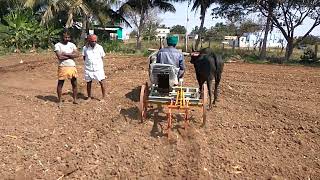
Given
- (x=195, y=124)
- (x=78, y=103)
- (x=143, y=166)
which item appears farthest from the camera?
(x=78, y=103)

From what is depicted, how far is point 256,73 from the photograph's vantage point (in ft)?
47.9

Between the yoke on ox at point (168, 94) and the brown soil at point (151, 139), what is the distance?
0.41 m

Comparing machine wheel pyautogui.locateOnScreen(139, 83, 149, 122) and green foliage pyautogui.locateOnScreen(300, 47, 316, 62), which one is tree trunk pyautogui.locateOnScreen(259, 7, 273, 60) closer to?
green foliage pyautogui.locateOnScreen(300, 47, 316, 62)

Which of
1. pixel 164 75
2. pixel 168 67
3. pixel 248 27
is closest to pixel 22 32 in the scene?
pixel 164 75

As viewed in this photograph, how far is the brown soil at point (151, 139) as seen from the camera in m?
5.48

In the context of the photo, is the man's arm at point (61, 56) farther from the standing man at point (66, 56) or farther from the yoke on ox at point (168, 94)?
the yoke on ox at point (168, 94)

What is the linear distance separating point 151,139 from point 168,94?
116 centimetres

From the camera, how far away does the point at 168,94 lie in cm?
751

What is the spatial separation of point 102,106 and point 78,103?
623mm

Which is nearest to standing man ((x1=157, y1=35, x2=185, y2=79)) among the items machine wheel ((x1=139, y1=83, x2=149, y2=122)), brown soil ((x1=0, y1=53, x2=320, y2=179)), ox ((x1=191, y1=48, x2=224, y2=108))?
machine wheel ((x1=139, y1=83, x2=149, y2=122))

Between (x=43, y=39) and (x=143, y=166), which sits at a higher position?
(x=43, y=39)

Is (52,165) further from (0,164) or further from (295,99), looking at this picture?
(295,99)

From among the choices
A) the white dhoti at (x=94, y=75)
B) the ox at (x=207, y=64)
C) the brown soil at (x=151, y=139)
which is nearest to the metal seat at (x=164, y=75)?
the brown soil at (x=151, y=139)

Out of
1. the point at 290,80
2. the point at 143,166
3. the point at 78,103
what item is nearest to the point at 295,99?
the point at 290,80
